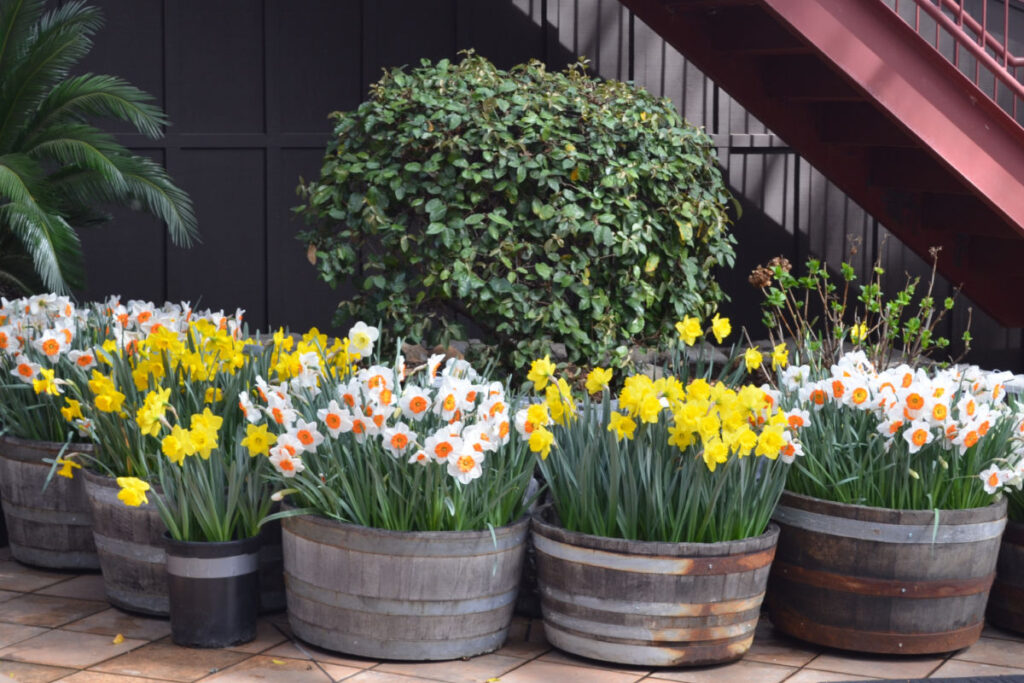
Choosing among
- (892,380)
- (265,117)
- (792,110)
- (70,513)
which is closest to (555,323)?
(892,380)

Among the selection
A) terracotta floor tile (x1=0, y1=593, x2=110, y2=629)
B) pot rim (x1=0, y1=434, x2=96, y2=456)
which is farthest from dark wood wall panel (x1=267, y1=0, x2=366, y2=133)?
terracotta floor tile (x1=0, y1=593, x2=110, y2=629)

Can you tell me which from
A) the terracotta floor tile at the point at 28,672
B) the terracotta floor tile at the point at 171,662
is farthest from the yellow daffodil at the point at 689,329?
the terracotta floor tile at the point at 28,672

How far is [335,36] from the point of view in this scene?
8523 millimetres

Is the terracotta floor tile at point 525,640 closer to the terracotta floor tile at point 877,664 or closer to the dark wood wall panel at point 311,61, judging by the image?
the terracotta floor tile at point 877,664

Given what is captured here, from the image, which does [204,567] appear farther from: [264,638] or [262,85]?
[262,85]

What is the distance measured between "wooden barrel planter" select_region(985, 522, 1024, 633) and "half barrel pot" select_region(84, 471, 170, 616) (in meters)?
2.98

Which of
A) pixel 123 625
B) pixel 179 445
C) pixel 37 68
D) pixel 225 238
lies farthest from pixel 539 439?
pixel 225 238

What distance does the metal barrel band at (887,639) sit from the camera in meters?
4.28

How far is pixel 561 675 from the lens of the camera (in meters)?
4.12

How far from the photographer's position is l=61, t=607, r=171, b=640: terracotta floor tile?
4.48 metres

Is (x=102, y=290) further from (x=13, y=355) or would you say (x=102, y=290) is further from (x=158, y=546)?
(x=158, y=546)

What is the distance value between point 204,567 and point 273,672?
0.41 metres

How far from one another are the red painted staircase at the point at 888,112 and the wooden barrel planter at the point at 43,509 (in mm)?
3993

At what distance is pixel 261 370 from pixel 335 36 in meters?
4.20
